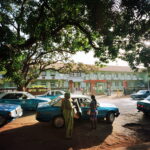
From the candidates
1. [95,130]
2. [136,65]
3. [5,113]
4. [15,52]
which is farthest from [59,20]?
[136,65]

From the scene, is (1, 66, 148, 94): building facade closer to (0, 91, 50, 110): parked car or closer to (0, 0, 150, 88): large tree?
(0, 91, 50, 110): parked car

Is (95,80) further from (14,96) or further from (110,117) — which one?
(110,117)

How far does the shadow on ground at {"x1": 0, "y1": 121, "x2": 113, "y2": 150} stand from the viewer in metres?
4.70

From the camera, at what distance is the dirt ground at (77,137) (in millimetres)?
4742

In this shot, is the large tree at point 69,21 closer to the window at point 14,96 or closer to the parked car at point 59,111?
the parked car at point 59,111

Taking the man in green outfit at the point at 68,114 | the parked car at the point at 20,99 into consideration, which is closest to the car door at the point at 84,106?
the man in green outfit at the point at 68,114

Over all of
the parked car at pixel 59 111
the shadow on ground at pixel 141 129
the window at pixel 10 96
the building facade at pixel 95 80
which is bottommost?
the shadow on ground at pixel 141 129

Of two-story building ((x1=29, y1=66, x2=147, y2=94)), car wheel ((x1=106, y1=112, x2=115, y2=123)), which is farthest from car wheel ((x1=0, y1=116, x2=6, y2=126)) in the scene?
two-story building ((x1=29, y1=66, x2=147, y2=94))

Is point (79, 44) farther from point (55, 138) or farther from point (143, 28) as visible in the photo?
point (55, 138)

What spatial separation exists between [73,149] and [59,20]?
22.3 ft

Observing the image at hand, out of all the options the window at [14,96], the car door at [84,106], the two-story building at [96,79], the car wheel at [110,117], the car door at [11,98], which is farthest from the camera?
the two-story building at [96,79]

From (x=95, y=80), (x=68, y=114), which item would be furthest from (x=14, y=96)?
(x=95, y=80)

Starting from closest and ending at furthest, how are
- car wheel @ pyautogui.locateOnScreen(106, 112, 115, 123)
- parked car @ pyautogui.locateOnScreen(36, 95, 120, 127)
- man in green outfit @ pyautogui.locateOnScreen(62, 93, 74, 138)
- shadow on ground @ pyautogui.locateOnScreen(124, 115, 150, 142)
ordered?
man in green outfit @ pyautogui.locateOnScreen(62, 93, 74, 138), shadow on ground @ pyautogui.locateOnScreen(124, 115, 150, 142), parked car @ pyautogui.locateOnScreen(36, 95, 120, 127), car wheel @ pyautogui.locateOnScreen(106, 112, 115, 123)

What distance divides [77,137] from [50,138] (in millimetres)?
1092
